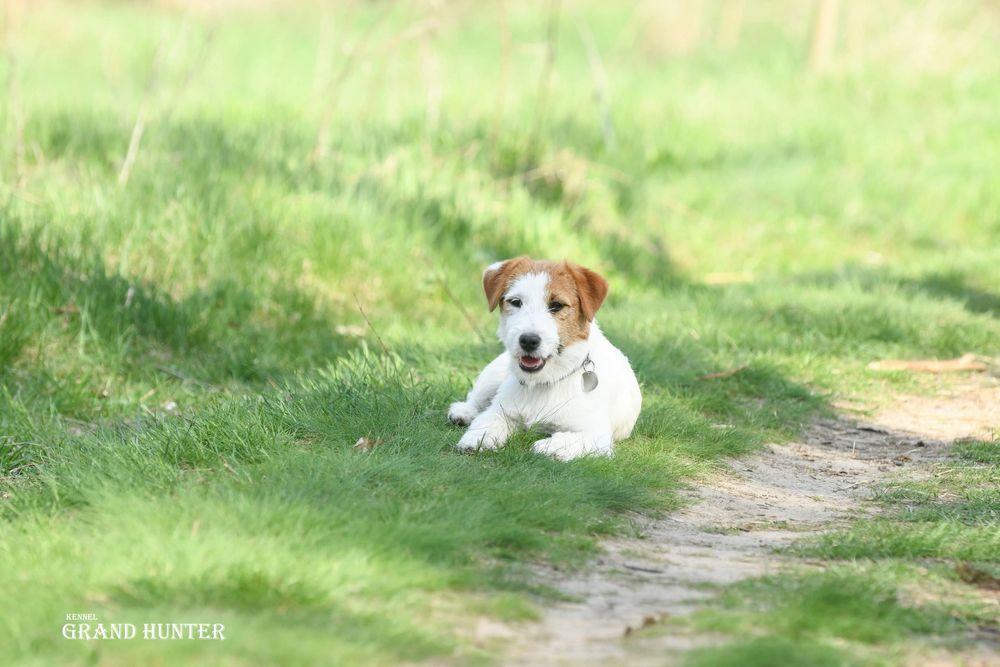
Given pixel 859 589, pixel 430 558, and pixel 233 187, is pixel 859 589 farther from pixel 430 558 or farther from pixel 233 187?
pixel 233 187

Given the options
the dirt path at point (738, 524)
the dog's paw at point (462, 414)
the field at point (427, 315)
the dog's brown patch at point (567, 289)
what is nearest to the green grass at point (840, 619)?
the field at point (427, 315)

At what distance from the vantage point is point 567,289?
5262mm

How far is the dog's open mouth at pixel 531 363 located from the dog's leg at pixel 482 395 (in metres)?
0.45

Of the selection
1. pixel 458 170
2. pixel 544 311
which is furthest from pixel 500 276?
pixel 458 170

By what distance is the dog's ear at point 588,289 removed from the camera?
530 cm

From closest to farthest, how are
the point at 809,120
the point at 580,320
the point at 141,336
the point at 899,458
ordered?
1. the point at 580,320
2. the point at 899,458
3. the point at 141,336
4. the point at 809,120

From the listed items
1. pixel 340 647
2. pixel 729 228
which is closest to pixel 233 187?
pixel 729 228

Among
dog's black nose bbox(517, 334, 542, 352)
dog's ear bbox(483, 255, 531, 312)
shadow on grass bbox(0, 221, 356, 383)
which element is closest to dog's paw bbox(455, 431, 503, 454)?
dog's black nose bbox(517, 334, 542, 352)

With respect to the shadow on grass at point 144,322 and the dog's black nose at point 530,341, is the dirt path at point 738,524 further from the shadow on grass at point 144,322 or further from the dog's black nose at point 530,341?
the shadow on grass at point 144,322

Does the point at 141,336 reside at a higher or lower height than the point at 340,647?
lower

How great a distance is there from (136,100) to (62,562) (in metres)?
9.23

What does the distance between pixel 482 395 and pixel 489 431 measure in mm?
548

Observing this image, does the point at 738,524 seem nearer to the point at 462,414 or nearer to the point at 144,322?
the point at 462,414

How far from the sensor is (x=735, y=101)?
46.2ft
